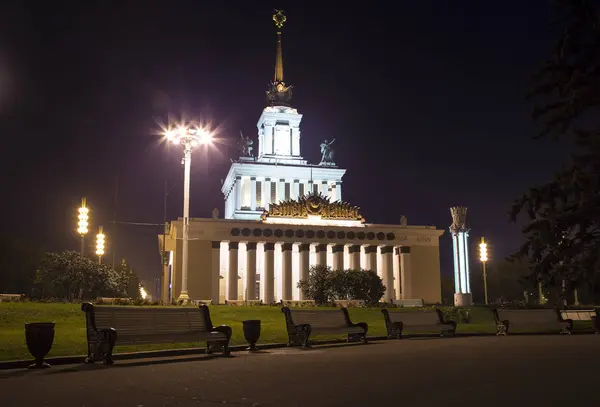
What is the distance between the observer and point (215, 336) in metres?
14.6

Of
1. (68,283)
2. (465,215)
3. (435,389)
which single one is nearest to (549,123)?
(435,389)

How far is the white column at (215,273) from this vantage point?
209 feet

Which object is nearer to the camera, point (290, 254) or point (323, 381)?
point (323, 381)

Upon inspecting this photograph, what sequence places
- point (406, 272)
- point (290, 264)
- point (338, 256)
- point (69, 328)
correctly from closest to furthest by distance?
point (69, 328) < point (290, 264) < point (338, 256) < point (406, 272)

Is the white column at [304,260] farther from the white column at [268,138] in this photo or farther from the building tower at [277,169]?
the white column at [268,138]


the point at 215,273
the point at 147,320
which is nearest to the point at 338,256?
the point at 215,273

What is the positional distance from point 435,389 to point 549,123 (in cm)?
527

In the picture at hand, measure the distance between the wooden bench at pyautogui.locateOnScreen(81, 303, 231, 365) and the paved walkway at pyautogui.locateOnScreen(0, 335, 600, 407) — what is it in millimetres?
465

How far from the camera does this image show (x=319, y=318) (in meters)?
18.5

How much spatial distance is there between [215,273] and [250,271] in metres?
3.76

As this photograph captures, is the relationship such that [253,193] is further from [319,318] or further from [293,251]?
[319,318]

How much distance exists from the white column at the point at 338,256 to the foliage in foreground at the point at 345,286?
45.5ft

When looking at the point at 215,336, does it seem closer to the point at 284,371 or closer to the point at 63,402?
the point at 284,371

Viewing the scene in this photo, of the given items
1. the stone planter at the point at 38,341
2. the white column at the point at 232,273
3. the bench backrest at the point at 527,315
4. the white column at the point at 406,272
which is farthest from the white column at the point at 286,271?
the stone planter at the point at 38,341
